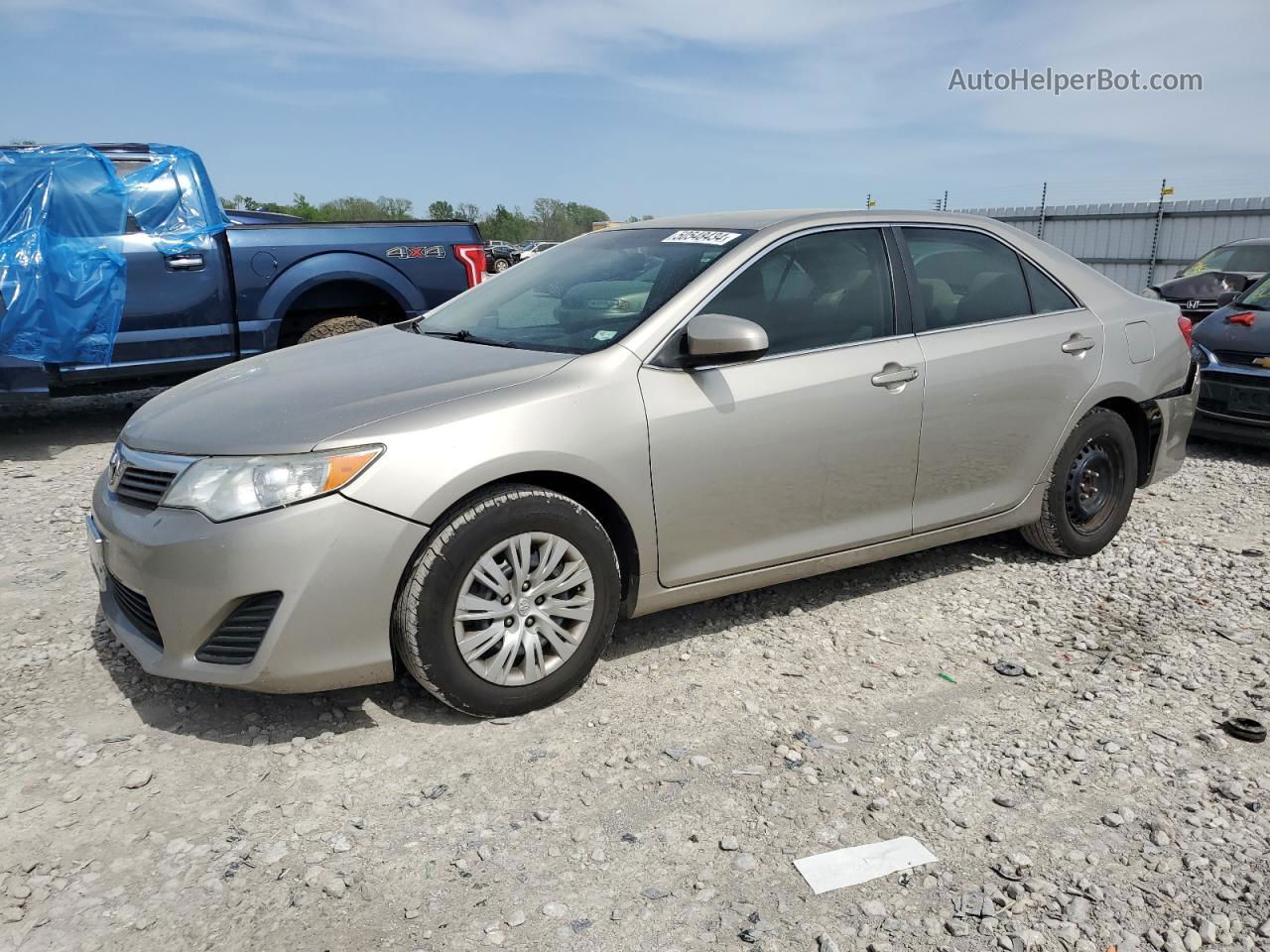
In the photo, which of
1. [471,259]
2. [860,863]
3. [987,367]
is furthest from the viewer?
[471,259]

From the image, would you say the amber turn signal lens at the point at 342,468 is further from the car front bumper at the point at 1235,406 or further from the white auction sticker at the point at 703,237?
the car front bumper at the point at 1235,406

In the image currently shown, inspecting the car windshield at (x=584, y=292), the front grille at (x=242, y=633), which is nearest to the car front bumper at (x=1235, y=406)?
the car windshield at (x=584, y=292)

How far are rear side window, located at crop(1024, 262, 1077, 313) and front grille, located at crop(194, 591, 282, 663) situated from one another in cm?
354

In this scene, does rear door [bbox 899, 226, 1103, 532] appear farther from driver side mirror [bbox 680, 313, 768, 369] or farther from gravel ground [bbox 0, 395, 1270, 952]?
driver side mirror [bbox 680, 313, 768, 369]

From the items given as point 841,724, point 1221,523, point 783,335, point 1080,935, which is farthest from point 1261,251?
point 1080,935

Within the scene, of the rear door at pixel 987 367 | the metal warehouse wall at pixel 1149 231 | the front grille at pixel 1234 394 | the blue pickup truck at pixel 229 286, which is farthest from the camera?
the metal warehouse wall at pixel 1149 231

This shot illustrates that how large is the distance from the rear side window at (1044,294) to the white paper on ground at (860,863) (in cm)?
282

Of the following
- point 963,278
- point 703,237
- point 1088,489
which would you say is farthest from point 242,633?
point 1088,489

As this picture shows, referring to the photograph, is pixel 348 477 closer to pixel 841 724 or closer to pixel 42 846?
pixel 42 846

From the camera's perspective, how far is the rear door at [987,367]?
4.12 metres

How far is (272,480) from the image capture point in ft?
9.55

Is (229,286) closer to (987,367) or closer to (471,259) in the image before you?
(471,259)

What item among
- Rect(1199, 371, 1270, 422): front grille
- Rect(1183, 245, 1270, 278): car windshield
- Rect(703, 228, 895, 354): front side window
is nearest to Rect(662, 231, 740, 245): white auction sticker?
Rect(703, 228, 895, 354): front side window

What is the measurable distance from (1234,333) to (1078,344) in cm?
387
